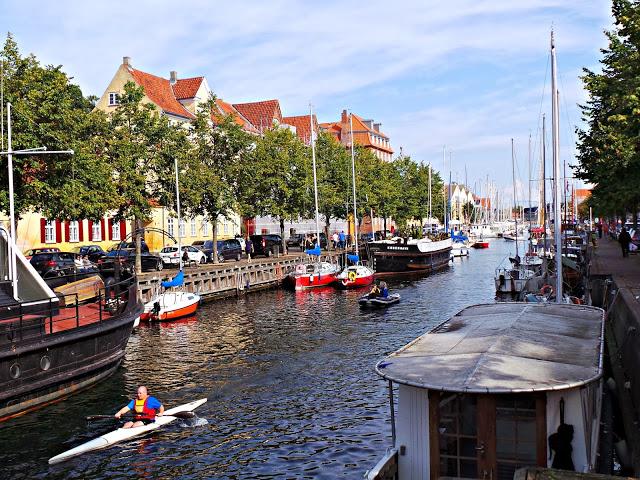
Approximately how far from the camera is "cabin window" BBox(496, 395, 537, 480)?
37.8ft

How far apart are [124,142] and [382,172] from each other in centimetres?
5072

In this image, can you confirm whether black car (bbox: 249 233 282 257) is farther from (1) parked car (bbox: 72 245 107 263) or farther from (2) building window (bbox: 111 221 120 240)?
(1) parked car (bbox: 72 245 107 263)

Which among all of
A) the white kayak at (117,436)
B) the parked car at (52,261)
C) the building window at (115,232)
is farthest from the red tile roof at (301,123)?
the white kayak at (117,436)

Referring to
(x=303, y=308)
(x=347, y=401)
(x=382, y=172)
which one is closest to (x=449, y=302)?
(x=303, y=308)

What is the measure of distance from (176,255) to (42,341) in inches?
1338

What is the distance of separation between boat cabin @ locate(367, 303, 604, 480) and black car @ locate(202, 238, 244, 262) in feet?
156

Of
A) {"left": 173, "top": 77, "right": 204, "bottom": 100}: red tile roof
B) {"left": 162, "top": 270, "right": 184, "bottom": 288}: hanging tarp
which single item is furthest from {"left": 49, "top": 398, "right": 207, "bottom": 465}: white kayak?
{"left": 173, "top": 77, "right": 204, "bottom": 100}: red tile roof

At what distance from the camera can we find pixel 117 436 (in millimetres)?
18125

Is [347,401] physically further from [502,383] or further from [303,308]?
[303,308]

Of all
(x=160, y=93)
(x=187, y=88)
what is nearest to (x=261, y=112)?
(x=187, y=88)

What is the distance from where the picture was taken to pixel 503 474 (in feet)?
37.7

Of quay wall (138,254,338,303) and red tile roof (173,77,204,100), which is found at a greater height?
red tile roof (173,77,204,100)

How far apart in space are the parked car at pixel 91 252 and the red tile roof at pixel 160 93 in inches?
793

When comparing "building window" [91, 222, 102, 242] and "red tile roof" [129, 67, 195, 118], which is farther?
"red tile roof" [129, 67, 195, 118]
